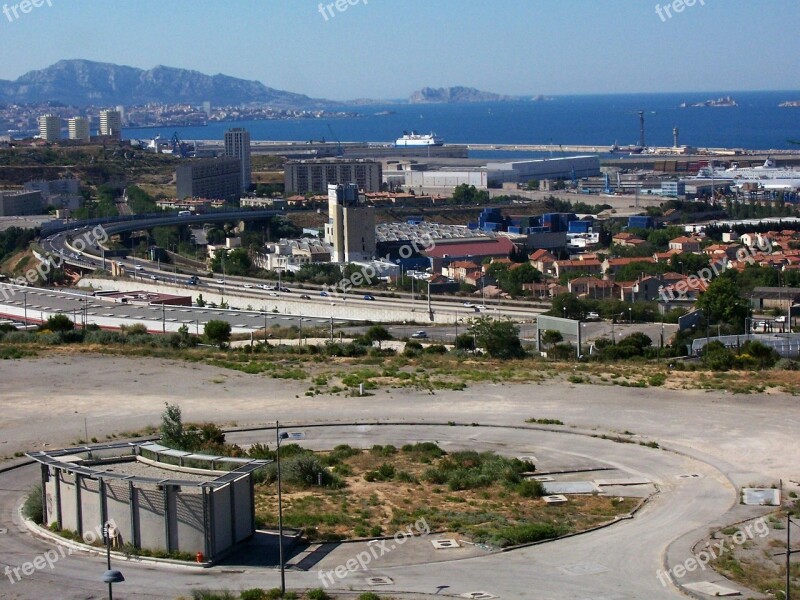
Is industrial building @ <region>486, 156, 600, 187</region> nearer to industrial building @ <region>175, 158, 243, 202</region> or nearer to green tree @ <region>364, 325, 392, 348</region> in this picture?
industrial building @ <region>175, 158, 243, 202</region>

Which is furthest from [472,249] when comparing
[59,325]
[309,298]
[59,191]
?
[59,191]

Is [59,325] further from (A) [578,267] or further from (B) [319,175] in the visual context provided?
(B) [319,175]

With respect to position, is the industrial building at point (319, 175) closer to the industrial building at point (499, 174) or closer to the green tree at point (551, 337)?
the industrial building at point (499, 174)

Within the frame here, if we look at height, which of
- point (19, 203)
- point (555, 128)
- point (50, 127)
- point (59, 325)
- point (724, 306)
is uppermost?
point (50, 127)

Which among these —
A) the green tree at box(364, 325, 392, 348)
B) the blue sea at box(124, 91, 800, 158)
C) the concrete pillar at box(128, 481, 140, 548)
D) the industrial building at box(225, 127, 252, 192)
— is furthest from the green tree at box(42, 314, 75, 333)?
the blue sea at box(124, 91, 800, 158)

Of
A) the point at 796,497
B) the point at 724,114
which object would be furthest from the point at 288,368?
the point at 724,114
